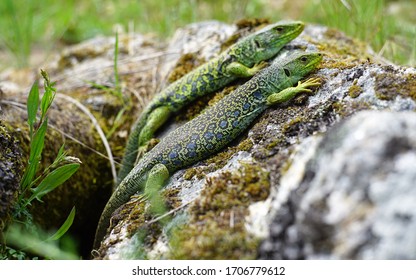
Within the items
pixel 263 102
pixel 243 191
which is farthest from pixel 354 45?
pixel 243 191

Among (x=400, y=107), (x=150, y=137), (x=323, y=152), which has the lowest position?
(x=150, y=137)

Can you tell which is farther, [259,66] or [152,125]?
[152,125]

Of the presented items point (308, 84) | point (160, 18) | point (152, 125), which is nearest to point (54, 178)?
point (152, 125)

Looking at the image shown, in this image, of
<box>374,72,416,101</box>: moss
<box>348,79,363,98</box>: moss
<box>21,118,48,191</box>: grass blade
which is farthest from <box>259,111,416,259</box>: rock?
<box>21,118,48,191</box>: grass blade

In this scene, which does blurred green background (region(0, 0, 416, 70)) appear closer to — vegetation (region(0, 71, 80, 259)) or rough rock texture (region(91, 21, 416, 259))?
rough rock texture (region(91, 21, 416, 259))

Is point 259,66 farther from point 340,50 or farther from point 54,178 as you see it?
point 54,178

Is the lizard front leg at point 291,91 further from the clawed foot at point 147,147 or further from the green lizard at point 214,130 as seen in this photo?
the clawed foot at point 147,147
